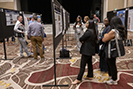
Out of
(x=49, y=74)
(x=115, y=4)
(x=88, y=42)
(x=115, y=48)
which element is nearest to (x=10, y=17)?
(x=49, y=74)

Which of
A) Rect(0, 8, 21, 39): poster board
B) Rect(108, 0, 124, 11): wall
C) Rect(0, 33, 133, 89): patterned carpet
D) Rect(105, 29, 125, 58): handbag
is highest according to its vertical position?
Rect(108, 0, 124, 11): wall

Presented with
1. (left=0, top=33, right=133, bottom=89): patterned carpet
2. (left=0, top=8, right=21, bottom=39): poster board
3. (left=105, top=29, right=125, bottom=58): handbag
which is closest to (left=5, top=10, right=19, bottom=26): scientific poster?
(left=0, top=8, right=21, bottom=39): poster board

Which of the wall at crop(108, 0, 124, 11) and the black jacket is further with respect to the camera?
the wall at crop(108, 0, 124, 11)

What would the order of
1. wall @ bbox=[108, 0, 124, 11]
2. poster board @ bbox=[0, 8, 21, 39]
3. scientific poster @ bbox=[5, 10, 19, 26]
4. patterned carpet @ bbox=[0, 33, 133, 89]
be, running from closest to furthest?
patterned carpet @ bbox=[0, 33, 133, 89] < poster board @ bbox=[0, 8, 21, 39] < scientific poster @ bbox=[5, 10, 19, 26] < wall @ bbox=[108, 0, 124, 11]

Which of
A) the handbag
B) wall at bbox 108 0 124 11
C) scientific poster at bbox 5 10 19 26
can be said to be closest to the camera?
the handbag

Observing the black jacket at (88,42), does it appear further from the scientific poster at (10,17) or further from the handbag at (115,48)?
the scientific poster at (10,17)

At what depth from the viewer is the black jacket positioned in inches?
107

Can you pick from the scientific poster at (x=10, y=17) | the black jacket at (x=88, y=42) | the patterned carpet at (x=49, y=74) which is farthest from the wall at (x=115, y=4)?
the black jacket at (x=88, y=42)

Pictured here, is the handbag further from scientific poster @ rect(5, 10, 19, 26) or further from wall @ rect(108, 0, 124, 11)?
wall @ rect(108, 0, 124, 11)

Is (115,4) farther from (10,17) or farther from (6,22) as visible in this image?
(6,22)

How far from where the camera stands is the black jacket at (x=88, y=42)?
2715mm

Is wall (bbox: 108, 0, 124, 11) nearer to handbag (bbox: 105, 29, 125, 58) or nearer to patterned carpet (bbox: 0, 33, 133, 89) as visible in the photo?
patterned carpet (bbox: 0, 33, 133, 89)

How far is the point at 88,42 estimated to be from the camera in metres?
2.76

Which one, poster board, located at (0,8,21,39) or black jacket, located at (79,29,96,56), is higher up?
poster board, located at (0,8,21,39)
